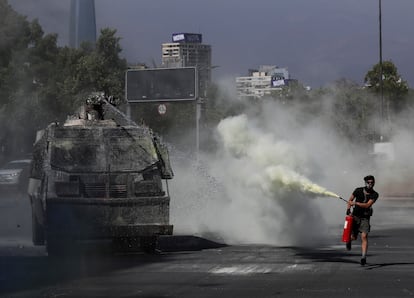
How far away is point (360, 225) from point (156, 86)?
3314 centimetres

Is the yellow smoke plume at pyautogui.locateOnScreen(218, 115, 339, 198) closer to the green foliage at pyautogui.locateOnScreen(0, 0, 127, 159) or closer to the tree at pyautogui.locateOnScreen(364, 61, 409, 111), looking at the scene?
the green foliage at pyautogui.locateOnScreen(0, 0, 127, 159)

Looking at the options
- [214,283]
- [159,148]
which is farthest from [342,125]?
[214,283]

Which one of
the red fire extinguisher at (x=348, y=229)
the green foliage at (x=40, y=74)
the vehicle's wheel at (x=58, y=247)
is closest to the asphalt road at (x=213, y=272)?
the vehicle's wheel at (x=58, y=247)

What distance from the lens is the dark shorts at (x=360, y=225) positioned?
1656 centimetres

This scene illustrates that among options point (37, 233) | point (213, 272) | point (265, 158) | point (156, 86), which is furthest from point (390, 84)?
point (213, 272)

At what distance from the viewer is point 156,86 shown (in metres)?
49.1

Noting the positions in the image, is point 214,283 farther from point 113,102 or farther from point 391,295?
point 113,102

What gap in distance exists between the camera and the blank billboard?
48625mm

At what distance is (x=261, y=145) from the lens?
2244 cm

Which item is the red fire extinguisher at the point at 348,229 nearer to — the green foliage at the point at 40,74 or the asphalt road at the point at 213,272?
the asphalt road at the point at 213,272

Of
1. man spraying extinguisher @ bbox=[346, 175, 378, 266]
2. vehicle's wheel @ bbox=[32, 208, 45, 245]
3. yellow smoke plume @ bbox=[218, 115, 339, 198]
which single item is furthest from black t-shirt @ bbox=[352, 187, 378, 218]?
vehicle's wheel @ bbox=[32, 208, 45, 245]

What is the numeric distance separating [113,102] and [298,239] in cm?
510

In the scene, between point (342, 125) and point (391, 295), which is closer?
point (391, 295)

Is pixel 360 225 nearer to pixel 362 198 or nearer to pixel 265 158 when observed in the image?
pixel 362 198
